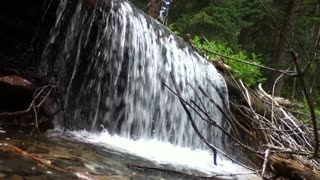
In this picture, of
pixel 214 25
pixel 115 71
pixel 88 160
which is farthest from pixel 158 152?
pixel 214 25

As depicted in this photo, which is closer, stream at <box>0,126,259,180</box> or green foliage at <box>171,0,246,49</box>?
stream at <box>0,126,259,180</box>

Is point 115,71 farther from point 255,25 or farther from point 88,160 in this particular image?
point 255,25

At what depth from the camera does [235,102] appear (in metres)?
6.65

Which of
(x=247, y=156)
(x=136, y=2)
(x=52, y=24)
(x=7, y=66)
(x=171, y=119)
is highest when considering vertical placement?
(x=136, y=2)

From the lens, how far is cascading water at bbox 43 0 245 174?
498 centimetres

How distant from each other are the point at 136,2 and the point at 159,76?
942cm

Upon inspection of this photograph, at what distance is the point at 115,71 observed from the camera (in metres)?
5.29

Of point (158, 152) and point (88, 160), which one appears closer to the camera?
point (88, 160)

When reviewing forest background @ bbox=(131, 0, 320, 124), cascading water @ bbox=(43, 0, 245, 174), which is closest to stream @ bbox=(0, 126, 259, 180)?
cascading water @ bbox=(43, 0, 245, 174)

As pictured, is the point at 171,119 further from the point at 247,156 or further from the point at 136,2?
the point at 136,2

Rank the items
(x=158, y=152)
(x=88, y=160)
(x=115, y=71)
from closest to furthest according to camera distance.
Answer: (x=88, y=160), (x=158, y=152), (x=115, y=71)

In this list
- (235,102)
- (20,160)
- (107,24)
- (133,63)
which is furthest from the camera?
(235,102)

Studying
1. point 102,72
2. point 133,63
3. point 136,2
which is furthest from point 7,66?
point 136,2

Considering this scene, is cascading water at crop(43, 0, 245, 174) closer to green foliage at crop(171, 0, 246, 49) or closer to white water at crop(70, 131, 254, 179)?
white water at crop(70, 131, 254, 179)
